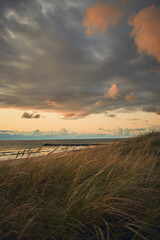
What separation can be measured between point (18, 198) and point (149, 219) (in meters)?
1.89

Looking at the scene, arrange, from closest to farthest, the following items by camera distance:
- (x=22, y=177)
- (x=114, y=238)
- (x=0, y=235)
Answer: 1. (x=0, y=235)
2. (x=114, y=238)
3. (x=22, y=177)

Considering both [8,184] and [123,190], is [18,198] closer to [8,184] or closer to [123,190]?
[8,184]

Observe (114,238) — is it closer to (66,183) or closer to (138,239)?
(138,239)

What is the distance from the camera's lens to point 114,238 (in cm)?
198

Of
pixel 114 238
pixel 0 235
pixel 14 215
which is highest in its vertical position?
pixel 14 215

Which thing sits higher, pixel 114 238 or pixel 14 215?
pixel 14 215

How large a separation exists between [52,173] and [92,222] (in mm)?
1832

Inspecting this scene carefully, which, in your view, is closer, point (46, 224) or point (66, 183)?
point (46, 224)

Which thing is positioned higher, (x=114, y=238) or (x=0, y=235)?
(x=0, y=235)

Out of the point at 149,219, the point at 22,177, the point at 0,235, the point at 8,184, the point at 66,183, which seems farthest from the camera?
the point at 22,177

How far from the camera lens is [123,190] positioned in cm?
253

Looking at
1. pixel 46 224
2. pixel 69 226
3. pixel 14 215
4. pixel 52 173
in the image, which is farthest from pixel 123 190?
pixel 52 173

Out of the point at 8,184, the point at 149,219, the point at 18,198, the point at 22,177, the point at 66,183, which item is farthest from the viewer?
the point at 22,177

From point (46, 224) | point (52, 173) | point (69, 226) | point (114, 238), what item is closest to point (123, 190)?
point (114, 238)
